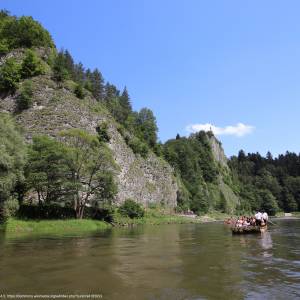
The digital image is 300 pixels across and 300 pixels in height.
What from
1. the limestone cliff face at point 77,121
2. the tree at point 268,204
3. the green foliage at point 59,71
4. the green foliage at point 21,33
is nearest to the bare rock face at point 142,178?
the limestone cliff face at point 77,121

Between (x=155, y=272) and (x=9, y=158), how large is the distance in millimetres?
31214

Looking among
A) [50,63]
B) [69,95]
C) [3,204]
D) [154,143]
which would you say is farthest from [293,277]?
[154,143]

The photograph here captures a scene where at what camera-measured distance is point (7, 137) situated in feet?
171

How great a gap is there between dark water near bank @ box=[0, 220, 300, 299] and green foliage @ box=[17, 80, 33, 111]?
63745 millimetres

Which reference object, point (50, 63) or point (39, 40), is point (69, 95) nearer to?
point (50, 63)

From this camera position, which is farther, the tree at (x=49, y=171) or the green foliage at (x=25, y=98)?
the green foliage at (x=25, y=98)

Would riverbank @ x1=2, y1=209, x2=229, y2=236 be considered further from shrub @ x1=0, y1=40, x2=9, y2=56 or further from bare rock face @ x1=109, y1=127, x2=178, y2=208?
shrub @ x1=0, y1=40, x2=9, y2=56

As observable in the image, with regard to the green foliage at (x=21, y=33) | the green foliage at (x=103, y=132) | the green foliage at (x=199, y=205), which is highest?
the green foliage at (x=21, y=33)

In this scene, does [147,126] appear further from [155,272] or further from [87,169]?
[155,272]

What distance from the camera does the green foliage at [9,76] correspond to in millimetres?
95312

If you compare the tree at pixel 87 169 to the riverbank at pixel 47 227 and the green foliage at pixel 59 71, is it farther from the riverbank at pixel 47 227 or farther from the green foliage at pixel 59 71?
the green foliage at pixel 59 71

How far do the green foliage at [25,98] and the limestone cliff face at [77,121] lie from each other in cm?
124

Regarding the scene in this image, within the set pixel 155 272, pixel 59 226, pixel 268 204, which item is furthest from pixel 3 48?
pixel 268 204

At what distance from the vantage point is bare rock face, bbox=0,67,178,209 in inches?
3462
